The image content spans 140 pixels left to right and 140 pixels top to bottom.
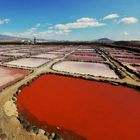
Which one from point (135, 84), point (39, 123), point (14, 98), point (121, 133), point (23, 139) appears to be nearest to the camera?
point (23, 139)

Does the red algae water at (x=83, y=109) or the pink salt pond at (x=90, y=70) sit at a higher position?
the pink salt pond at (x=90, y=70)

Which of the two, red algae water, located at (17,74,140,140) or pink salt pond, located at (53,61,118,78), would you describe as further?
pink salt pond, located at (53,61,118,78)

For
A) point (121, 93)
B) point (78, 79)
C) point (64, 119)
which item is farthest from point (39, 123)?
point (78, 79)

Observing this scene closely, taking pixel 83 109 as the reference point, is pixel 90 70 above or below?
above

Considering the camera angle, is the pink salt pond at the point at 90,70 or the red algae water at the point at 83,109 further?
the pink salt pond at the point at 90,70

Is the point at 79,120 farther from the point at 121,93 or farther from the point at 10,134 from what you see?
the point at 121,93

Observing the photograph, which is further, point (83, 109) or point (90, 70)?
point (90, 70)

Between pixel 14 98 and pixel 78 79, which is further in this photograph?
pixel 78 79

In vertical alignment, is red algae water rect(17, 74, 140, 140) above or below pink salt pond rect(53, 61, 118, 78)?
below
